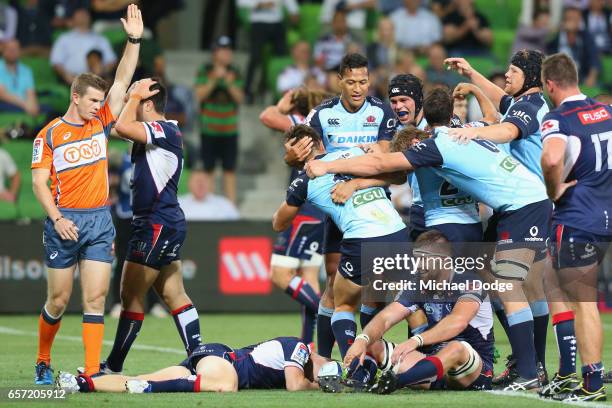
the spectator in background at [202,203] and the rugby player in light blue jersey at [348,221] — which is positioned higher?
the rugby player in light blue jersey at [348,221]

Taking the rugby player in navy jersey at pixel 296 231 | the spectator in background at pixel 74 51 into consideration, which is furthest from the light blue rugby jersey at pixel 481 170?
the spectator in background at pixel 74 51

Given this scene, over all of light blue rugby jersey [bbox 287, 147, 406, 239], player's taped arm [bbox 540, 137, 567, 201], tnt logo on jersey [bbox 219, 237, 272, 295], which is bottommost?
tnt logo on jersey [bbox 219, 237, 272, 295]

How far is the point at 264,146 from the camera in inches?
813

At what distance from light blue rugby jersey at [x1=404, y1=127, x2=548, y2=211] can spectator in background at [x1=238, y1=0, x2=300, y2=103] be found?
1185cm

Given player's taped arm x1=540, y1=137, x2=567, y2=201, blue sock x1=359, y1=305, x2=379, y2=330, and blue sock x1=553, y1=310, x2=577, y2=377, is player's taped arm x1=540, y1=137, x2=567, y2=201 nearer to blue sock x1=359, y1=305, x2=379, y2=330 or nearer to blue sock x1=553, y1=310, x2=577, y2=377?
blue sock x1=553, y1=310, x2=577, y2=377

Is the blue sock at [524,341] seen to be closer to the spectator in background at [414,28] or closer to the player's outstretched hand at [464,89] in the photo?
the player's outstretched hand at [464,89]

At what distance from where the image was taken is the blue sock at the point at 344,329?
954 centimetres

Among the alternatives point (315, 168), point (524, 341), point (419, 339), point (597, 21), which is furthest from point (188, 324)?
point (597, 21)

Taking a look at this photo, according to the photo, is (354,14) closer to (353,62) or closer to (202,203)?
(202,203)

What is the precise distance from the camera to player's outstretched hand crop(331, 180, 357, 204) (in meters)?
9.27

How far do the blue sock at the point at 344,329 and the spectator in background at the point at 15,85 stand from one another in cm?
1070

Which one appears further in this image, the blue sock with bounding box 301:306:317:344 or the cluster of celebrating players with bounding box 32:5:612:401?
the blue sock with bounding box 301:306:317:344

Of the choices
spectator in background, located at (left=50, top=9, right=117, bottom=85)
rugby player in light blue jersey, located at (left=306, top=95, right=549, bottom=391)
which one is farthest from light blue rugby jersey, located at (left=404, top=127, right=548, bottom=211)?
spectator in background, located at (left=50, top=9, right=117, bottom=85)

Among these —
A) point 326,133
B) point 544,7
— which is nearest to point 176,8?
point 544,7
